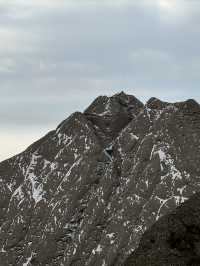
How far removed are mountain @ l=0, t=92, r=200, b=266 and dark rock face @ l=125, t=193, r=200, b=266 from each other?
8474cm

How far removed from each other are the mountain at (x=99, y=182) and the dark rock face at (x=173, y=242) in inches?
3336

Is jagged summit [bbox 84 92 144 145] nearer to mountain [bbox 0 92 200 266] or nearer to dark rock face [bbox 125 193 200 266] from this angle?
mountain [bbox 0 92 200 266]

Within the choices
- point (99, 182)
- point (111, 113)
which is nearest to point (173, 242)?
point (99, 182)

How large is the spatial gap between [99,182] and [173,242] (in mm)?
115622

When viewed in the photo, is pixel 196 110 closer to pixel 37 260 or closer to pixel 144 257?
pixel 37 260

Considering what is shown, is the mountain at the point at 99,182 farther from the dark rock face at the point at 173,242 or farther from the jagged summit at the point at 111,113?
the dark rock face at the point at 173,242

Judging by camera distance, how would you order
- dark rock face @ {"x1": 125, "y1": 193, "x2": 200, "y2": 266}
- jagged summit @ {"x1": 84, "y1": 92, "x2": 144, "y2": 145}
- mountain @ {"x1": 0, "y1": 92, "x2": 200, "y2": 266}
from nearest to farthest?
dark rock face @ {"x1": 125, "y1": 193, "x2": 200, "y2": 266}, mountain @ {"x1": 0, "y1": 92, "x2": 200, "y2": 266}, jagged summit @ {"x1": 84, "y1": 92, "x2": 144, "y2": 145}

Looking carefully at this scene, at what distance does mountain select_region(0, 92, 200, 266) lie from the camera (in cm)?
10944

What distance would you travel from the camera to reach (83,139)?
14112 cm

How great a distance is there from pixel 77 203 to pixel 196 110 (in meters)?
32.0

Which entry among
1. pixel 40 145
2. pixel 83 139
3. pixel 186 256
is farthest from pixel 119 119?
pixel 186 256

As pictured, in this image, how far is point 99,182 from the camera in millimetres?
129750

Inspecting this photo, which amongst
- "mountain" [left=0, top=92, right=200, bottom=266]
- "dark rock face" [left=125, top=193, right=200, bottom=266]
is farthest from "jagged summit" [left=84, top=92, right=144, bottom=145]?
"dark rock face" [left=125, top=193, right=200, bottom=266]

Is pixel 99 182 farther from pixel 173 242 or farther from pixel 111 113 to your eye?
pixel 173 242
